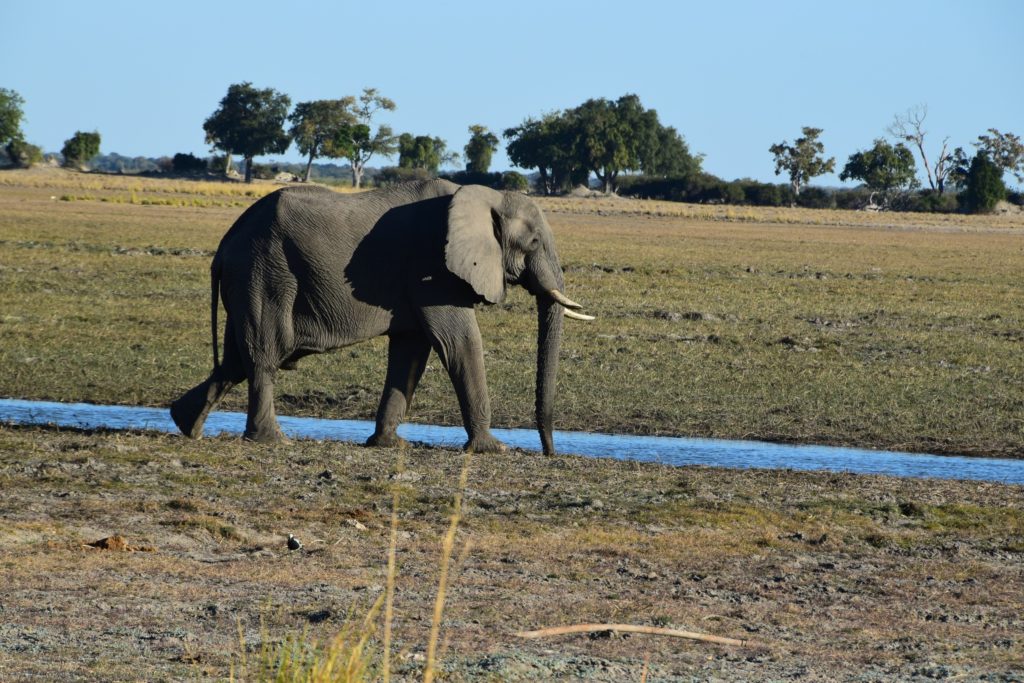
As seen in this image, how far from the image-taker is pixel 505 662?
6.56 meters

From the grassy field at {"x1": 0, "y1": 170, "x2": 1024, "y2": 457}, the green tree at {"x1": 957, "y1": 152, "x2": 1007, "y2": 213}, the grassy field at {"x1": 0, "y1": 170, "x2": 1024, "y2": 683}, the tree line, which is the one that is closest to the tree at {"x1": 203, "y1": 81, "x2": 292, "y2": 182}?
the tree line

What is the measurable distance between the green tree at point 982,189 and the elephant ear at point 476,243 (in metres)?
96.3

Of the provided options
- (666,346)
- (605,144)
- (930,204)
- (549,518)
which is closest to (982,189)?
(930,204)

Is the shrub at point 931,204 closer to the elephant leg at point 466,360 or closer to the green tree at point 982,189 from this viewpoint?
the green tree at point 982,189

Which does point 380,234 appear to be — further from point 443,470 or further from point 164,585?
point 164,585

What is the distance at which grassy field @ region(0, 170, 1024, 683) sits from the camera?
→ 6930 millimetres

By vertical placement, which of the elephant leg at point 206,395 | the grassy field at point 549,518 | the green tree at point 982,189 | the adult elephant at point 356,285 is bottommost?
the grassy field at point 549,518

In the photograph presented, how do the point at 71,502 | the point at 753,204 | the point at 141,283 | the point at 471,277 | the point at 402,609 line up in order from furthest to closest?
the point at 753,204 → the point at 141,283 → the point at 471,277 → the point at 71,502 → the point at 402,609

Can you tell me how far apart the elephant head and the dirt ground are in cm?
118

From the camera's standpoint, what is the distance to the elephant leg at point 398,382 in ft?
42.5

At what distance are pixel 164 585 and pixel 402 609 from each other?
46.0 inches

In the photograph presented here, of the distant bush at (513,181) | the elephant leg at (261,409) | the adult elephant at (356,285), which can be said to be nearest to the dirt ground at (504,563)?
the elephant leg at (261,409)

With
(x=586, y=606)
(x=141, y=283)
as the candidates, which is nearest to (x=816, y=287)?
(x=141, y=283)

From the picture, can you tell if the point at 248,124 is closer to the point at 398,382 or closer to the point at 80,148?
the point at 80,148
